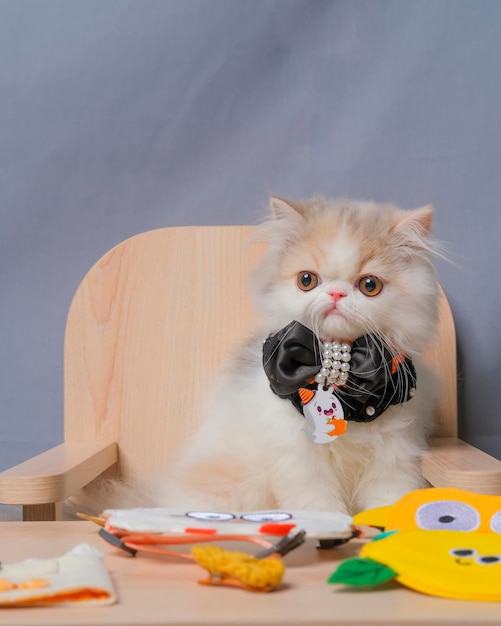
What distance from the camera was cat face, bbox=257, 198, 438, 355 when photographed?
40.5 inches

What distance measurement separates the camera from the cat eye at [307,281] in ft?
3.46

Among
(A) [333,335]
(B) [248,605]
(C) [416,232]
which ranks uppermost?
(C) [416,232]

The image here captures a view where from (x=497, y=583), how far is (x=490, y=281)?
956 millimetres

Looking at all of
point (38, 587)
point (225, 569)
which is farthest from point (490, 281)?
point (38, 587)

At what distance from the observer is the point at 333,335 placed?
104cm

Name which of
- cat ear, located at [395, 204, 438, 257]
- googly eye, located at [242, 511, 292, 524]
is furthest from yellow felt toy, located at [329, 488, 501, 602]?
cat ear, located at [395, 204, 438, 257]

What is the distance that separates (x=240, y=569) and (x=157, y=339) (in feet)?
2.85

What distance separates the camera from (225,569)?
68 centimetres

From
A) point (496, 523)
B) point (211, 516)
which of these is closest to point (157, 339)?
point (211, 516)

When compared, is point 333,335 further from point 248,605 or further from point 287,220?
point 248,605

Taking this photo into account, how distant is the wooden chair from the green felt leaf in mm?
779

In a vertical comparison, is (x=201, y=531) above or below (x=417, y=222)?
below

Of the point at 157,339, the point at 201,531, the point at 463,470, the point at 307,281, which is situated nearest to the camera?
the point at 201,531

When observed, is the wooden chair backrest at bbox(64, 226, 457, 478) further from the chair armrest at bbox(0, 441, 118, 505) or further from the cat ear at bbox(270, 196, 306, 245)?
the cat ear at bbox(270, 196, 306, 245)
